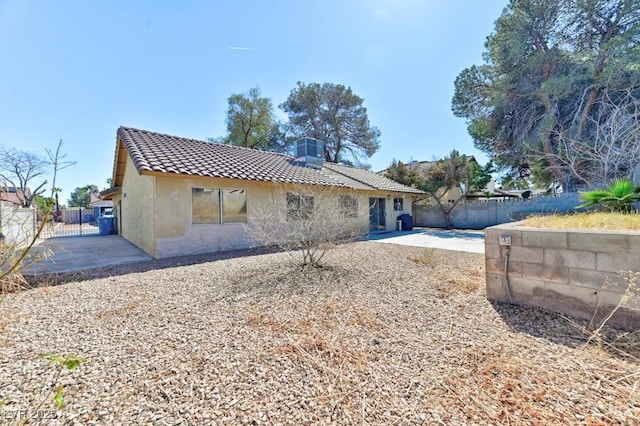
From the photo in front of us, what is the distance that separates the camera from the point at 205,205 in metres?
9.59

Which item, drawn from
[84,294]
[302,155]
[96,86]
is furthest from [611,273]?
[96,86]

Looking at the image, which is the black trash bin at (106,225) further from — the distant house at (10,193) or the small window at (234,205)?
the distant house at (10,193)

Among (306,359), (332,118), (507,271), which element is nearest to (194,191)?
(306,359)

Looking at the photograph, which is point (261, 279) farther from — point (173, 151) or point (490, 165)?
point (490, 165)

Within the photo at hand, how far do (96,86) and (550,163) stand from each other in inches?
915

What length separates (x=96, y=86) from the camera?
10906 millimetres

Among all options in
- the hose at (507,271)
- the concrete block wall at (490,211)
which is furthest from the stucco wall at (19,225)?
the concrete block wall at (490,211)

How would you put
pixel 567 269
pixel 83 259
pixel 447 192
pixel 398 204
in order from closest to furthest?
pixel 567 269 < pixel 83 259 < pixel 398 204 < pixel 447 192

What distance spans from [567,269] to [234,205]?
9.43 meters

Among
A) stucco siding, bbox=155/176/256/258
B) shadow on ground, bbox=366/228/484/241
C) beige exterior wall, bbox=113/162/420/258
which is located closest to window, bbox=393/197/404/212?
shadow on ground, bbox=366/228/484/241

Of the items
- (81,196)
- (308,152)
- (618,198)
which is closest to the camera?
(618,198)

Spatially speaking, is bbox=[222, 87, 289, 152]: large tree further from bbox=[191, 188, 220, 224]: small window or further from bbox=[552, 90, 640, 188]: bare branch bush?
bbox=[552, 90, 640, 188]: bare branch bush

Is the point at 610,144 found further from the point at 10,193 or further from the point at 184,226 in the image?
the point at 10,193

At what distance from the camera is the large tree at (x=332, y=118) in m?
25.6
